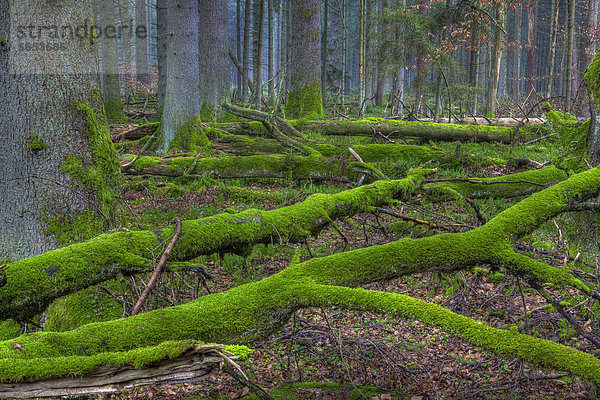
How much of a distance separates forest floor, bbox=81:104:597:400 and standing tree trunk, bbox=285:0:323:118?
6.06 metres

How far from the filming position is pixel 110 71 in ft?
54.4

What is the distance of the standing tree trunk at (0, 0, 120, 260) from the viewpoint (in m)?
4.43

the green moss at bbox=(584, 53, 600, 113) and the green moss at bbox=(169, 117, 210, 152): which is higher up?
the green moss at bbox=(584, 53, 600, 113)

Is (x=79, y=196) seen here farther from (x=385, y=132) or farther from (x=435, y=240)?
(x=385, y=132)

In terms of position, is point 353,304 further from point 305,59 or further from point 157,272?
point 305,59

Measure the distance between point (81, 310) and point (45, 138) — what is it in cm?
189

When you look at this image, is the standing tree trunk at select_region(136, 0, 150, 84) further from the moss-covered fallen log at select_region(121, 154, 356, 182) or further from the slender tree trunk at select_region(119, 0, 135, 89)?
the moss-covered fallen log at select_region(121, 154, 356, 182)

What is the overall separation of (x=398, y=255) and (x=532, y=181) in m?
3.99

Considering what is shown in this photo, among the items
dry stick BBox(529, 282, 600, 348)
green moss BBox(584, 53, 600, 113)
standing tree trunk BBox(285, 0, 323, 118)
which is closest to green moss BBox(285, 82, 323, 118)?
standing tree trunk BBox(285, 0, 323, 118)

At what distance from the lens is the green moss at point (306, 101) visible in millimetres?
13273

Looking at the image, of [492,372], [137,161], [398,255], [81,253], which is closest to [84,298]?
[81,253]

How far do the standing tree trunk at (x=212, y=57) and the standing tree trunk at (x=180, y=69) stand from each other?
10.2 feet

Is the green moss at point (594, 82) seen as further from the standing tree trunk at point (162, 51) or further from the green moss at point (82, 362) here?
the standing tree trunk at point (162, 51)

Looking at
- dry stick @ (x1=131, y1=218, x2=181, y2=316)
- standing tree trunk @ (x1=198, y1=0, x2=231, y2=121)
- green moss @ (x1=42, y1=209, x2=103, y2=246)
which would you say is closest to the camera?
dry stick @ (x1=131, y1=218, x2=181, y2=316)
